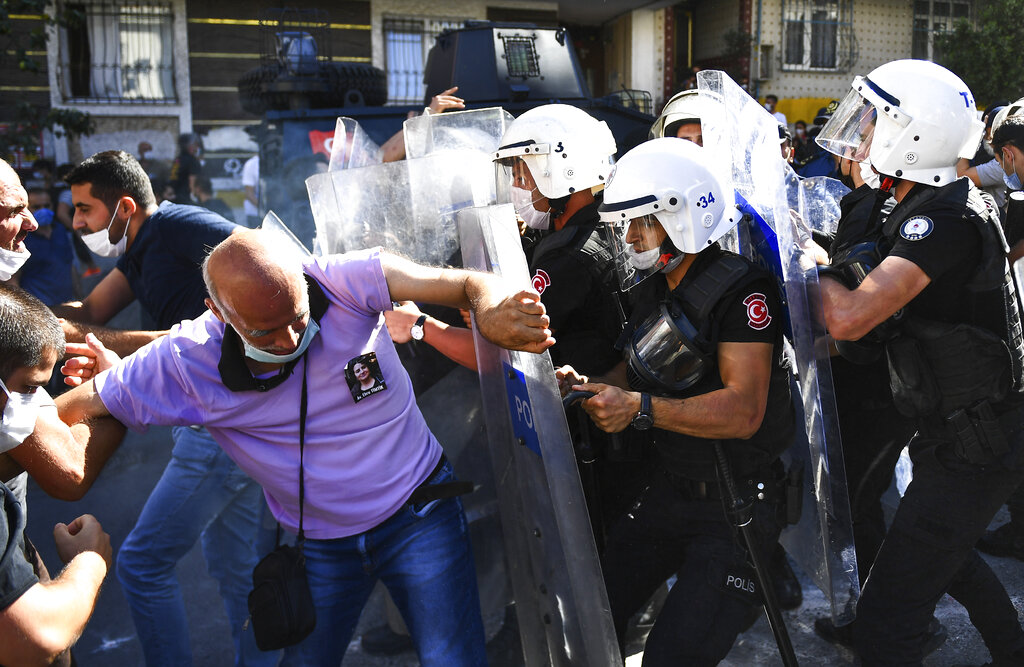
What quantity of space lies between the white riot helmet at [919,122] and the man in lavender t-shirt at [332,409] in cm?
132

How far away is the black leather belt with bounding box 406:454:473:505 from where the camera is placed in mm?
2322

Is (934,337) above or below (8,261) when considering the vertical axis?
below

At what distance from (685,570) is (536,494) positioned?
463 millimetres

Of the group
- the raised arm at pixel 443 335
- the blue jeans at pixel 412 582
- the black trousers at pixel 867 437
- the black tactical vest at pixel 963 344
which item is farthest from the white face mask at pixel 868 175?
the blue jeans at pixel 412 582

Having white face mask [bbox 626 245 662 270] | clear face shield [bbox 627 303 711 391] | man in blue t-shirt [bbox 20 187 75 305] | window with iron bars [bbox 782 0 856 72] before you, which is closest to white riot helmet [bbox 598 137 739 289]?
white face mask [bbox 626 245 662 270]

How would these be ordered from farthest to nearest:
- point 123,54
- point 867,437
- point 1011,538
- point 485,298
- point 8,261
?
1. point 123,54
2. point 1011,538
3. point 867,437
4. point 8,261
5. point 485,298

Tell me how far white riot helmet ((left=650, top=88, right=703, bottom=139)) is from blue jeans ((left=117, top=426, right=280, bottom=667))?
91.6 inches

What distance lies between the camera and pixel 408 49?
642 inches

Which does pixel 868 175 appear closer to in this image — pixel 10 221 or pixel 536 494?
pixel 536 494

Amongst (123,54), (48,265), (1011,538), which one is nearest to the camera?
(1011,538)

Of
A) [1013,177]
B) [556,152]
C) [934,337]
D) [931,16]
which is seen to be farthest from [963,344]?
[931,16]

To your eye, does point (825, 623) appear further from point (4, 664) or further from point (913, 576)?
point (4, 664)

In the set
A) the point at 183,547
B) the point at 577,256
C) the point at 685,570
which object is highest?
the point at 577,256

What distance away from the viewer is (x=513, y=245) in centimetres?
227
